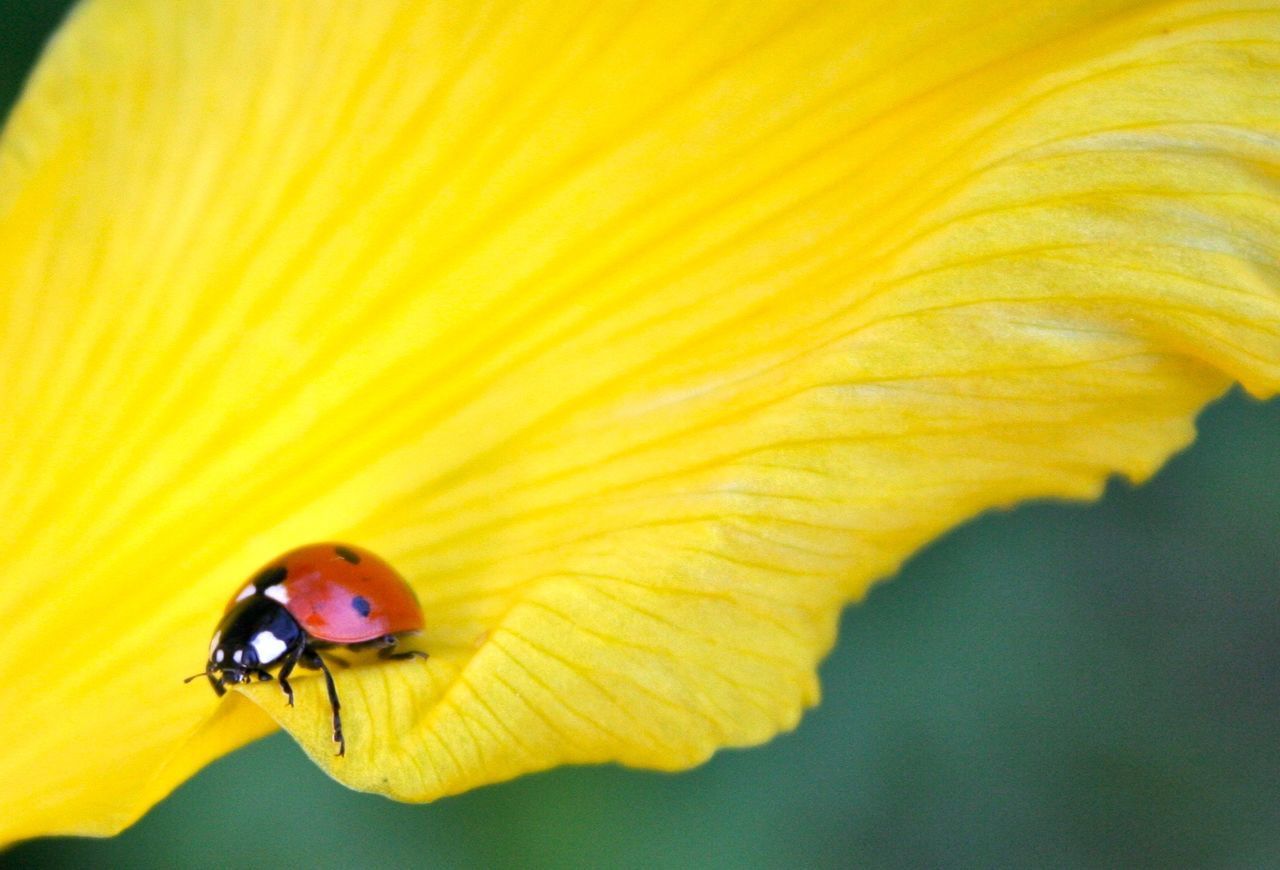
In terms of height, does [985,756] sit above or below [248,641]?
below

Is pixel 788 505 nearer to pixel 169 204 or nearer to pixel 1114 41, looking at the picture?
pixel 1114 41

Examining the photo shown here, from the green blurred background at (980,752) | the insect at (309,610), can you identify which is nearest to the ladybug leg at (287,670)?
the insect at (309,610)

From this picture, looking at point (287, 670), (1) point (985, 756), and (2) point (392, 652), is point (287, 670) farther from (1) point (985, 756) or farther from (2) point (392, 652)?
(1) point (985, 756)

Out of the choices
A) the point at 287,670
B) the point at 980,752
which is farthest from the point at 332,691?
the point at 980,752

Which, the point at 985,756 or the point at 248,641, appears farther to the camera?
the point at 985,756

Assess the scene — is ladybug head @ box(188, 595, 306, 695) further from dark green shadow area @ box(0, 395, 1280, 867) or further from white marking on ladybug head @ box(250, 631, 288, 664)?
dark green shadow area @ box(0, 395, 1280, 867)

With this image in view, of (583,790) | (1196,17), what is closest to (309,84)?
(1196,17)
